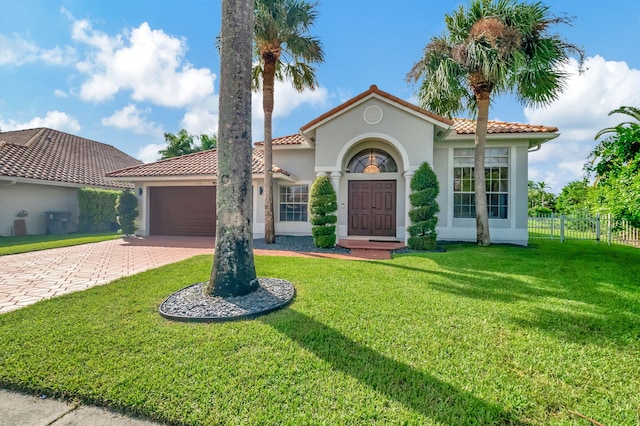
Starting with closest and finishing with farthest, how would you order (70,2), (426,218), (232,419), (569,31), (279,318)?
(232,419) → (279,318) → (70,2) → (569,31) → (426,218)

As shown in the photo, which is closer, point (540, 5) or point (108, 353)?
point (108, 353)

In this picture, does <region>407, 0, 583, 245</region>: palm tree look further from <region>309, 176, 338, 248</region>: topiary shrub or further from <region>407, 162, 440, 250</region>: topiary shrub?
<region>309, 176, 338, 248</region>: topiary shrub

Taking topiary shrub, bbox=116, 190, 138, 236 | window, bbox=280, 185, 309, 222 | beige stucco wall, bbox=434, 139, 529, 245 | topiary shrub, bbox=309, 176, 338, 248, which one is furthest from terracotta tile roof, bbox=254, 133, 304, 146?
topiary shrub, bbox=116, 190, 138, 236

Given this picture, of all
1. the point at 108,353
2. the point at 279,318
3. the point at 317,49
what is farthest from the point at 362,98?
the point at 108,353

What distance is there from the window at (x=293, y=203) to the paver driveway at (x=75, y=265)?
412 cm

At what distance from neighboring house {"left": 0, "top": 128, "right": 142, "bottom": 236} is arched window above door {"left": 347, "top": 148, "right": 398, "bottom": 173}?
16.9 m

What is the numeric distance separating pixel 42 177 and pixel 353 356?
2000 centimetres

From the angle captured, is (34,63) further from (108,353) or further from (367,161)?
(108,353)

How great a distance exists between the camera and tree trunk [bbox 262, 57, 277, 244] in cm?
1198

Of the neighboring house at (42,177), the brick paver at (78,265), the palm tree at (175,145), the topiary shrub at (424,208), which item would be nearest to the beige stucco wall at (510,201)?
the topiary shrub at (424,208)

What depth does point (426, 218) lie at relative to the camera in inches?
437

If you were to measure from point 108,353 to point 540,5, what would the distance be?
1573 centimetres

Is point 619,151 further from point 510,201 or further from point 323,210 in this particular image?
point 323,210

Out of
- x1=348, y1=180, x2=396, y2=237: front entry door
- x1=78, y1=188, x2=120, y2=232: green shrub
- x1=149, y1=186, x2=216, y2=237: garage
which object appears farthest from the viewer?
x1=78, y1=188, x2=120, y2=232: green shrub
